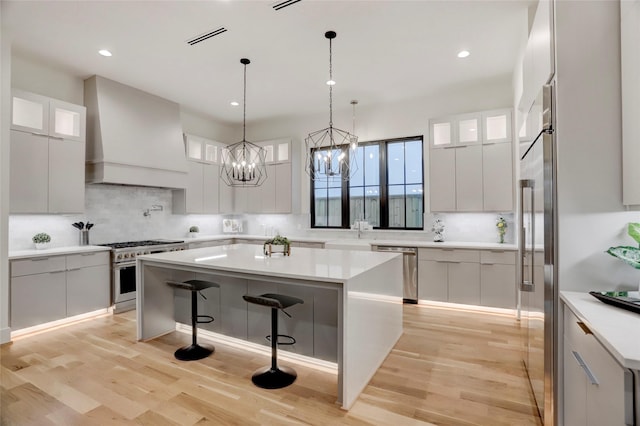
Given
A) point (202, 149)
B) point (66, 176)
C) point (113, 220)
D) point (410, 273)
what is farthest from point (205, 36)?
point (410, 273)

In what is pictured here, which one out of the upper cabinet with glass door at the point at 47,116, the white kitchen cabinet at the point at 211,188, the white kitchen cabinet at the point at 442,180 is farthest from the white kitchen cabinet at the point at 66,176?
the white kitchen cabinet at the point at 442,180

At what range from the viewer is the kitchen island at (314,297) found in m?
2.32

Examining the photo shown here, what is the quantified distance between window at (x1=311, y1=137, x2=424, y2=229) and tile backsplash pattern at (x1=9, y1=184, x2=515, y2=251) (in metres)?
0.23

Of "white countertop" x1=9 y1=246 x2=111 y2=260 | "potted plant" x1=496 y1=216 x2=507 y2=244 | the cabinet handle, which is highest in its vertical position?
"potted plant" x1=496 y1=216 x2=507 y2=244

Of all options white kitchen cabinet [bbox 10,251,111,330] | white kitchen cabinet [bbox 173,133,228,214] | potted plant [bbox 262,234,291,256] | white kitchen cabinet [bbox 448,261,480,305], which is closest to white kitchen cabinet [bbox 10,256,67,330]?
white kitchen cabinet [bbox 10,251,111,330]

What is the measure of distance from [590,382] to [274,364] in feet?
6.94

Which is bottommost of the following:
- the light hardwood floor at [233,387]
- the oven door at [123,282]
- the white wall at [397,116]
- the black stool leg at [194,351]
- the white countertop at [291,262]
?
the light hardwood floor at [233,387]

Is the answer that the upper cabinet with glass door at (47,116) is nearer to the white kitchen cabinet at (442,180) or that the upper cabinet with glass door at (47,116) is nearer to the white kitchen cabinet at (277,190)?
the white kitchen cabinet at (277,190)

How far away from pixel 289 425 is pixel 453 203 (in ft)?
12.9

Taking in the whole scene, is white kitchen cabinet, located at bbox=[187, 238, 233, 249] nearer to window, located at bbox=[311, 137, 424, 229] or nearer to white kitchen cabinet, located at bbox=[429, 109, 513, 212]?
window, located at bbox=[311, 137, 424, 229]

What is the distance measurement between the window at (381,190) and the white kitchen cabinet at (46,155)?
3.41 metres

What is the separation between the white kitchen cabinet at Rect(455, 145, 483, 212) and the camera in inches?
186

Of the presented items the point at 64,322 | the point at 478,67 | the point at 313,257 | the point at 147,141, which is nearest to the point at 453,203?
the point at 478,67

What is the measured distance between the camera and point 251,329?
10.5 feet
